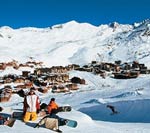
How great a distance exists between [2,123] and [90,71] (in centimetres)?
5184

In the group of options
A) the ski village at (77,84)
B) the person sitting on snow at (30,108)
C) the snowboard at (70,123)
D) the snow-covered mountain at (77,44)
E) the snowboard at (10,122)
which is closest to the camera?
the snowboard at (10,122)

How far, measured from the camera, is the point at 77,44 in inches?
5000

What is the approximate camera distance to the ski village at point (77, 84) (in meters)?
15.5

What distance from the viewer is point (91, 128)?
15.6 m

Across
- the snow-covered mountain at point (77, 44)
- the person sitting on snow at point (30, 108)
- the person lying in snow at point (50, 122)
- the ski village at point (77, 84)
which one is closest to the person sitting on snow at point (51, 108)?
the ski village at point (77, 84)

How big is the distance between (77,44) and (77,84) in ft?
249

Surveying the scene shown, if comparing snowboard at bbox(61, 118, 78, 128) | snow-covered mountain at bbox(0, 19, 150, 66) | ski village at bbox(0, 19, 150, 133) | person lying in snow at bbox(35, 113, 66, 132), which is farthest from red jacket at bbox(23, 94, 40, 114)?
snow-covered mountain at bbox(0, 19, 150, 66)

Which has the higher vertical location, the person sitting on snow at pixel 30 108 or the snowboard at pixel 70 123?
the person sitting on snow at pixel 30 108

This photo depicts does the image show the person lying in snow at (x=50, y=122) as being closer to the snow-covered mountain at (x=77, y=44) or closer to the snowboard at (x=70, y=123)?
the snowboard at (x=70, y=123)

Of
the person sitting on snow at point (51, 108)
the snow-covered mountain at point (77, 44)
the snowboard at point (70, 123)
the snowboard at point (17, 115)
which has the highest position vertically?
the snow-covered mountain at point (77, 44)

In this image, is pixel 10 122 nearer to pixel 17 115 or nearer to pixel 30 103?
pixel 30 103

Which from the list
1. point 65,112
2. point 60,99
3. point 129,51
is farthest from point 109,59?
point 65,112

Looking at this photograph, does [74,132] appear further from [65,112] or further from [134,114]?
[134,114]

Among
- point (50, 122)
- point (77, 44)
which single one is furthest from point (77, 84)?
point (77, 44)
